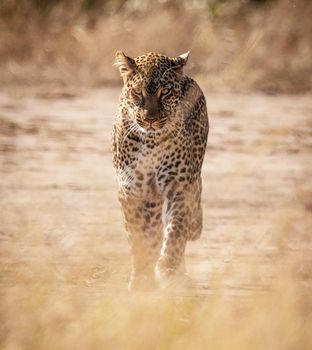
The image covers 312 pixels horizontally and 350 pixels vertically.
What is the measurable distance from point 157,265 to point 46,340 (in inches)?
87.8

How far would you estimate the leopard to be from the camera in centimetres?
743

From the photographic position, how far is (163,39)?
18719mm

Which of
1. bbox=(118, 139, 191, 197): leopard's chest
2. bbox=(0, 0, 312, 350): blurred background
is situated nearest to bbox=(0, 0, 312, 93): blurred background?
bbox=(0, 0, 312, 350): blurred background

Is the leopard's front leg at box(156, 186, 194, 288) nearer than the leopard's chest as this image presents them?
Yes

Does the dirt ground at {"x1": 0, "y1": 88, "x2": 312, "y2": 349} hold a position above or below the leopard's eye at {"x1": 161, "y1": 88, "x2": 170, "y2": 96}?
below

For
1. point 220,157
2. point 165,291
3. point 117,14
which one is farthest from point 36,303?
point 117,14

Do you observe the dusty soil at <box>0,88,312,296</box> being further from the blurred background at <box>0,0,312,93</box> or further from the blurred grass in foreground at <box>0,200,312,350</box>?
the blurred background at <box>0,0,312,93</box>

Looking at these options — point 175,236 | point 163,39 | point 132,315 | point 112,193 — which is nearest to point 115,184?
point 112,193

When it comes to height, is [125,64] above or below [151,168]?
above

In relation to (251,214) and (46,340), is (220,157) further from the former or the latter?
(46,340)

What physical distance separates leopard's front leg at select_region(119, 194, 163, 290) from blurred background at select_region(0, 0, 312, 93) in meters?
10.3

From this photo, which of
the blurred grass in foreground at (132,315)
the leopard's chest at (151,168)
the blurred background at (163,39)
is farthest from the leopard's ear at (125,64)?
the blurred background at (163,39)

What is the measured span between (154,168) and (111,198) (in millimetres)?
2972

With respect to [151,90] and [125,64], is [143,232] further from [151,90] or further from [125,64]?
[125,64]
